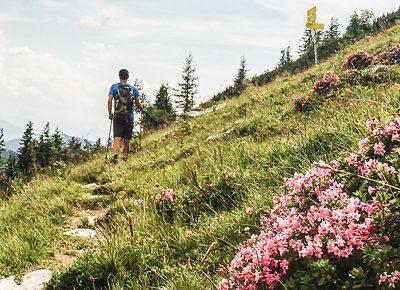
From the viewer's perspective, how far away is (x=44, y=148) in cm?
8256

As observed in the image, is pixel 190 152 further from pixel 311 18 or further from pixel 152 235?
pixel 311 18

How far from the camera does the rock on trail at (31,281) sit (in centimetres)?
521

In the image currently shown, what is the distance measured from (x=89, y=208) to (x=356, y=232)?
736 cm

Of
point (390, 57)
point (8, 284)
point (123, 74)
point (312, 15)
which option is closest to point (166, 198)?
point (8, 284)

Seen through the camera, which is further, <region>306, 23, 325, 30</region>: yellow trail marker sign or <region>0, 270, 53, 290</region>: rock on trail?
<region>306, 23, 325, 30</region>: yellow trail marker sign

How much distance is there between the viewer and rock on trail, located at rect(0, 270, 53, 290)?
17.1 feet

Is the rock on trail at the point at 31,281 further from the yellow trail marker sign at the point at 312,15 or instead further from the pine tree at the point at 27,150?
the pine tree at the point at 27,150

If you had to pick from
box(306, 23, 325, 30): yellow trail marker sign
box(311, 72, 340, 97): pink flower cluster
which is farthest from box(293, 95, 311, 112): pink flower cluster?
box(306, 23, 325, 30): yellow trail marker sign

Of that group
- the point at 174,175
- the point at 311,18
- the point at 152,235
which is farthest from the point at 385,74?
the point at 311,18

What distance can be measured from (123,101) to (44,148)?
75.5 metres

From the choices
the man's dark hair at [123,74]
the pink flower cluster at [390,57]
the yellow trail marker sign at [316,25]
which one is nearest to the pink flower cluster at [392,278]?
the pink flower cluster at [390,57]

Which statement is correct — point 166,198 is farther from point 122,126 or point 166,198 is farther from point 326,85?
point 122,126

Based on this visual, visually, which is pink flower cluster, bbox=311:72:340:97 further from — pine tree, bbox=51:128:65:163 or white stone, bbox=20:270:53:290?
pine tree, bbox=51:128:65:163

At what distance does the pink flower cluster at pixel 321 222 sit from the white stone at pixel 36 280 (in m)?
3.21
